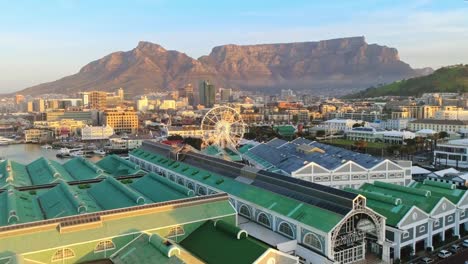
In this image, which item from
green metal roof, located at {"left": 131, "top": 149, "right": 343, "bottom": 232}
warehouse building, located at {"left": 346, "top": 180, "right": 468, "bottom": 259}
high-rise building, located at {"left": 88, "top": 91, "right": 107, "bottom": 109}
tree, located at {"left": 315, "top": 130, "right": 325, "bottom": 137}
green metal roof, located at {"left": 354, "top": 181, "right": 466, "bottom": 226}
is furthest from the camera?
high-rise building, located at {"left": 88, "top": 91, "right": 107, "bottom": 109}

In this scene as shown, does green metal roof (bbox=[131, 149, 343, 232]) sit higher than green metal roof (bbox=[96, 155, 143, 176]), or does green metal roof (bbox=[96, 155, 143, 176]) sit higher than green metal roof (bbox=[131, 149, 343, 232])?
green metal roof (bbox=[131, 149, 343, 232])

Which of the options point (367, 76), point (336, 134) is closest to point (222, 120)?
point (336, 134)

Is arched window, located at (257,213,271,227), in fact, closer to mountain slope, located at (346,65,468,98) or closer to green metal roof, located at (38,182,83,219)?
green metal roof, located at (38,182,83,219)

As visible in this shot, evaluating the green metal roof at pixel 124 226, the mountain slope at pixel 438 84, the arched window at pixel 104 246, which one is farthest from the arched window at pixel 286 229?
the mountain slope at pixel 438 84

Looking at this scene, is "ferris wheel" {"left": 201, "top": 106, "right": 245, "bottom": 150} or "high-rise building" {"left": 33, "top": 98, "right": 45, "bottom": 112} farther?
"high-rise building" {"left": 33, "top": 98, "right": 45, "bottom": 112}

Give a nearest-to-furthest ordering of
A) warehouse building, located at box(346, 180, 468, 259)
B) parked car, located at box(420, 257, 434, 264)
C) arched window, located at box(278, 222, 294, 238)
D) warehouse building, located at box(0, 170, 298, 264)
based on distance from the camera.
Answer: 1. warehouse building, located at box(0, 170, 298, 264)
2. arched window, located at box(278, 222, 294, 238)
3. parked car, located at box(420, 257, 434, 264)
4. warehouse building, located at box(346, 180, 468, 259)

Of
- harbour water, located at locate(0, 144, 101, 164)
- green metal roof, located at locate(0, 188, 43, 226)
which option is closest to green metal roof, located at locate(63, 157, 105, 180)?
green metal roof, located at locate(0, 188, 43, 226)

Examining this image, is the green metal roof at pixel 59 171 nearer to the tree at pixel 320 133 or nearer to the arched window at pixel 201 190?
the arched window at pixel 201 190
